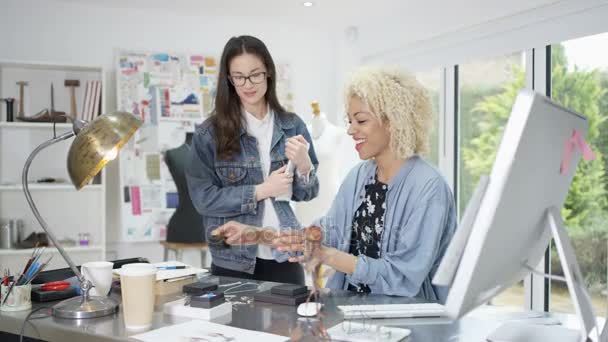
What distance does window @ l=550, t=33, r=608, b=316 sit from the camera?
11.1 ft

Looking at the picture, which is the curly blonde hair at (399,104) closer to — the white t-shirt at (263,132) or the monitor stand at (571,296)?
the white t-shirt at (263,132)

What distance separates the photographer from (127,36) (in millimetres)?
4711

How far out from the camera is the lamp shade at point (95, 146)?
1.44m

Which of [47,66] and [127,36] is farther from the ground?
[127,36]

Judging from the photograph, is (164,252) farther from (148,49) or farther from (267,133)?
(267,133)

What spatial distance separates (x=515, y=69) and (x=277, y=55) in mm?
2186

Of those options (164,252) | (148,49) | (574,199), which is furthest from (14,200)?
(574,199)

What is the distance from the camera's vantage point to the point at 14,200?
4.31m

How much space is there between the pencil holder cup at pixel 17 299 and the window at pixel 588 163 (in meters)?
2.91

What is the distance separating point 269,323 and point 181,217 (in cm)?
306

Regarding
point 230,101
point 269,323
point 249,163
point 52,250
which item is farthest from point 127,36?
point 269,323

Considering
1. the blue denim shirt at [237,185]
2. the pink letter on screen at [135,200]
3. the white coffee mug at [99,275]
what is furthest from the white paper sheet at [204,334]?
the pink letter on screen at [135,200]

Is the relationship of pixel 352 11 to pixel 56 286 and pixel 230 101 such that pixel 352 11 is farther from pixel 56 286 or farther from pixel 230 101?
pixel 56 286

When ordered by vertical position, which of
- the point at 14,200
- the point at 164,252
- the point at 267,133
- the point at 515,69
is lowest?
the point at 164,252
